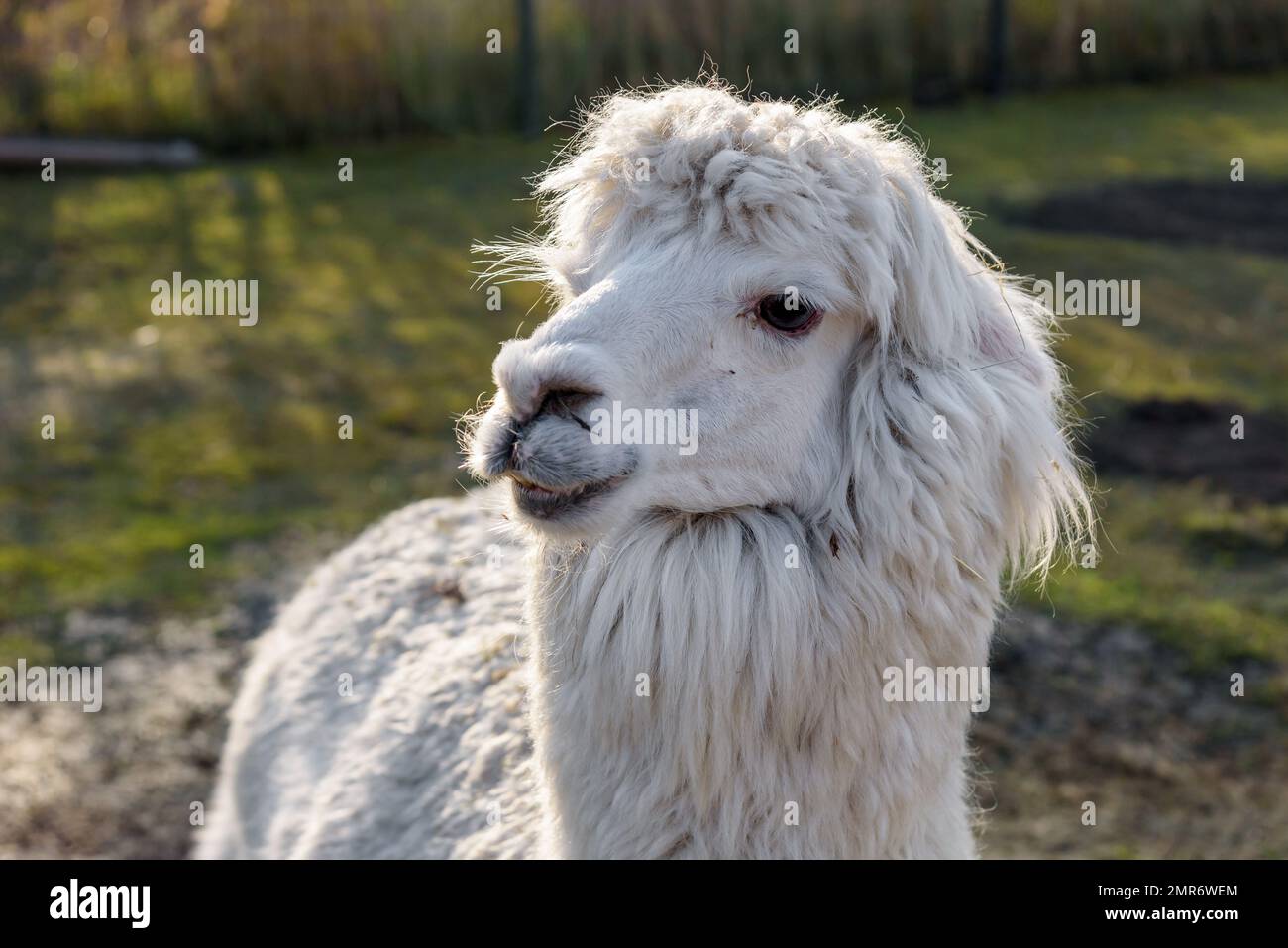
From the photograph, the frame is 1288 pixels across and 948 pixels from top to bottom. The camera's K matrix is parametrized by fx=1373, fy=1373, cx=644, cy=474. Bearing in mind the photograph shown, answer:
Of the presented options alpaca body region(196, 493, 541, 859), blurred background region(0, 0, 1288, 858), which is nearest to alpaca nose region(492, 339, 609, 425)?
alpaca body region(196, 493, 541, 859)

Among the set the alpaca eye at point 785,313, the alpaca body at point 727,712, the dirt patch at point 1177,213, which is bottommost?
the dirt patch at point 1177,213

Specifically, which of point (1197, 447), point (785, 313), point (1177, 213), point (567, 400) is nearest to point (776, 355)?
point (785, 313)

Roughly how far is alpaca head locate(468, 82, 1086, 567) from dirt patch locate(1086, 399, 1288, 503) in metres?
4.67

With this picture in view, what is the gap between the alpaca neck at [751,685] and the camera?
2240 mm

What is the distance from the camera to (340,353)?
881 centimetres

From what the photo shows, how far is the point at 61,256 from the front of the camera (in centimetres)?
1030

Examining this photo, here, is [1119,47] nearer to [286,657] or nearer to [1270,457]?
[1270,457]

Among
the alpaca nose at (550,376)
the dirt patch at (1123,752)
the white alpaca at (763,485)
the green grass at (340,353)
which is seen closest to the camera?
the alpaca nose at (550,376)

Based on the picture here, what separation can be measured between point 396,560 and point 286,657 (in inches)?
16.8

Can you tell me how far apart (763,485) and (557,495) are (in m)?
0.37

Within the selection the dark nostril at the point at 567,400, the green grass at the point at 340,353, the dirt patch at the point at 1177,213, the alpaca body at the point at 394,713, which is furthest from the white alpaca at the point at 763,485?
the dirt patch at the point at 1177,213

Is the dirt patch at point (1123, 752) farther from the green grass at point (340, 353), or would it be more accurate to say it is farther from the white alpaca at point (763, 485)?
the white alpaca at point (763, 485)

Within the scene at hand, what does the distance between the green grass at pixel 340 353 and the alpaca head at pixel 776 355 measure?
339 centimetres

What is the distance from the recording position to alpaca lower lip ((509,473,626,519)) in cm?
215
